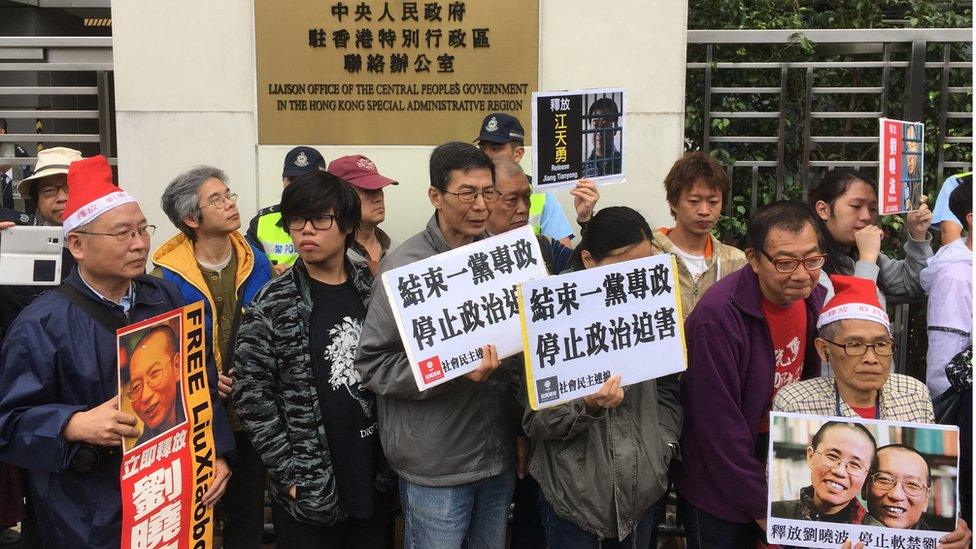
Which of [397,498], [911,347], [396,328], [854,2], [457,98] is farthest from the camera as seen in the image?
[854,2]

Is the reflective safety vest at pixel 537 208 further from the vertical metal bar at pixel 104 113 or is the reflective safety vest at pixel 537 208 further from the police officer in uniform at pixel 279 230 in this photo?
the vertical metal bar at pixel 104 113

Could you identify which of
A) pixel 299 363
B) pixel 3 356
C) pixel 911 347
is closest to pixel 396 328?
pixel 299 363

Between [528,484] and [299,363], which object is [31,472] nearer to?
[299,363]

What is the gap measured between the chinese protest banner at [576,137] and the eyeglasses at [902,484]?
6.70ft

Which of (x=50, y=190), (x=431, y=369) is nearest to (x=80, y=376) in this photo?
(x=431, y=369)

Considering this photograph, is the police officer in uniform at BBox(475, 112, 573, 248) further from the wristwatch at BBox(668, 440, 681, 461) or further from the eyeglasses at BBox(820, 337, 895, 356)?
the eyeglasses at BBox(820, 337, 895, 356)

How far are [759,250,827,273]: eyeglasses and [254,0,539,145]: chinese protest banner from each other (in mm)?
3199

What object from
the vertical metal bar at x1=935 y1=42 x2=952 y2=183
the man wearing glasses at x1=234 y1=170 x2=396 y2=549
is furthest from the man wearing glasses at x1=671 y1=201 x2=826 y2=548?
the vertical metal bar at x1=935 y1=42 x2=952 y2=183

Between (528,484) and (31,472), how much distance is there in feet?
6.52

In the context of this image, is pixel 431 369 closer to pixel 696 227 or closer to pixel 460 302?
pixel 460 302

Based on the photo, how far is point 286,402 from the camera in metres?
3.43

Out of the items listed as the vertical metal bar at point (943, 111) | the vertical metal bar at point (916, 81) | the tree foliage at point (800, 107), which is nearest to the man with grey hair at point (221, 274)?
the tree foliage at point (800, 107)

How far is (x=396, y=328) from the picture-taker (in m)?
3.25

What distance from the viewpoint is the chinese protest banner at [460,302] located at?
3109 millimetres
